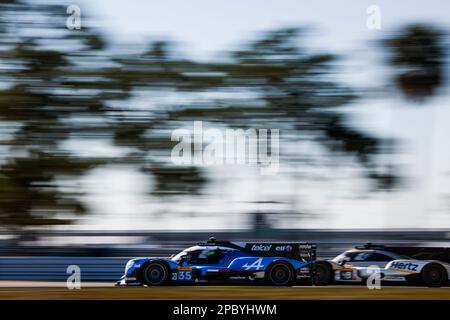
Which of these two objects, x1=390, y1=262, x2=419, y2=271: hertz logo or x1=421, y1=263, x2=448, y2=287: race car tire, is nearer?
x1=421, y1=263, x2=448, y2=287: race car tire

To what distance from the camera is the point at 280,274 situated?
24.9ft

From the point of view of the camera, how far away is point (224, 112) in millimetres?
6770

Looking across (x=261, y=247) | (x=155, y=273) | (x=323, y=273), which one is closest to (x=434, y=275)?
(x=323, y=273)

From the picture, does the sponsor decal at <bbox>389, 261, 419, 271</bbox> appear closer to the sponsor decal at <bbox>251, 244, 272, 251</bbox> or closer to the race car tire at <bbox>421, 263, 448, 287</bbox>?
the race car tire at <bbox>421, 263, 448, 287</bbox>

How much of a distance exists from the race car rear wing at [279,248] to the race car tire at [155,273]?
710 millimetres

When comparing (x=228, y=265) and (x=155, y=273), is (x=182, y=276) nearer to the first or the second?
(x=155, y=273)

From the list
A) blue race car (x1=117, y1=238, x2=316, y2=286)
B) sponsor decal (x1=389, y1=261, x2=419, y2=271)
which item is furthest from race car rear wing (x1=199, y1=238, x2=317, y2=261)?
sponsor decal (x1=389, y1=261, x2=419, y2=271)

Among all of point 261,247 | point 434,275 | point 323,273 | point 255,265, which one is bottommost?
point 434,275

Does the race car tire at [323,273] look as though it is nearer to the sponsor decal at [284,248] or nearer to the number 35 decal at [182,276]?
the sponsor decal at [284,248]

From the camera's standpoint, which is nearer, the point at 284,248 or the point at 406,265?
the point at 284,248

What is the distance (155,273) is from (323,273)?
1754 mm

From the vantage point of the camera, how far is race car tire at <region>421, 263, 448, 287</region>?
7859mm

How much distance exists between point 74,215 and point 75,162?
477 millimetres

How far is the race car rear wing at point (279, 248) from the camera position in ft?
22.2
